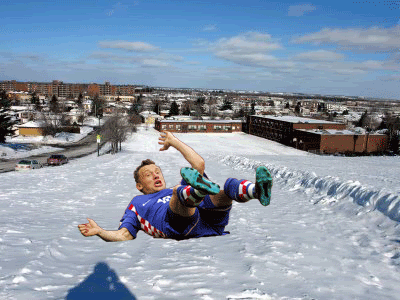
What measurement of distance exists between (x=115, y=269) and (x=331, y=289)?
16.3 ft

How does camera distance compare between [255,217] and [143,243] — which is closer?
[143,243]

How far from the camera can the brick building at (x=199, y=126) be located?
88.9 meters

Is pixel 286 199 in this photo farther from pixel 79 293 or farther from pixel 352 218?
pixel 79 293

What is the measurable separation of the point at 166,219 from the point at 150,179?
0.52 meters

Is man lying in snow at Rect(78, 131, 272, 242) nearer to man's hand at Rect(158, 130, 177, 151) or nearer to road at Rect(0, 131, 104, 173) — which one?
man's hand at Rect(158, 130, 177, 151)

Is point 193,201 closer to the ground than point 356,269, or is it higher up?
higher up

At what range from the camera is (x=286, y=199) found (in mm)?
16531

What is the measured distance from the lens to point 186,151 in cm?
281

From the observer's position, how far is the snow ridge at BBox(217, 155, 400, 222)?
1286 centimetres

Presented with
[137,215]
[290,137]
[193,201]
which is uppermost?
[193,201]

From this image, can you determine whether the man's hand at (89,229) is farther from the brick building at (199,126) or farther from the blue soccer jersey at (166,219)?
the brick building at (199,126)

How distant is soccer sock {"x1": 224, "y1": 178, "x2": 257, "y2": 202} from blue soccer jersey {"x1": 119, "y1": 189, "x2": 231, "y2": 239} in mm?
371

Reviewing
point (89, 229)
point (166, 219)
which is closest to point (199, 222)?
point (166, 219)

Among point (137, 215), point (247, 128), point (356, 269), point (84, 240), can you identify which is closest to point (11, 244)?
point (84, 240)
